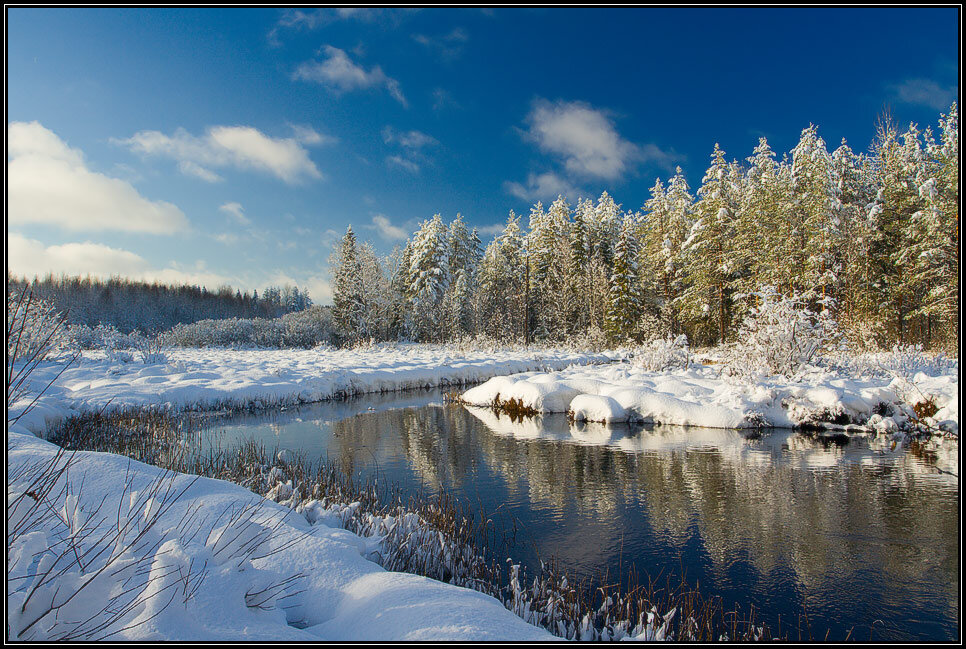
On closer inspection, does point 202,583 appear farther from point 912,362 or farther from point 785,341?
point 912,362

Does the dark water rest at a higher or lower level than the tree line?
lower

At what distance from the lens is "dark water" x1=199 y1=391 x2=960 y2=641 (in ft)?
14.4

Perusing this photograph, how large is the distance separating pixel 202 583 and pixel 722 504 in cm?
634

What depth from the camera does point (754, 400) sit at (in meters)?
11.8

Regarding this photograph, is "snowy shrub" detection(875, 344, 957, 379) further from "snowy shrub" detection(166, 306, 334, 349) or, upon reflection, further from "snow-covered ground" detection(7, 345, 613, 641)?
"snowy shrub" detection(166, 306, 334, 349)

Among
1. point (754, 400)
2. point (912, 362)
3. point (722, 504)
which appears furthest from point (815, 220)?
point (722, 504)

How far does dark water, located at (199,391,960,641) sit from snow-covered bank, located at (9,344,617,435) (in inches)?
109

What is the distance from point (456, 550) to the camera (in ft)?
15.9

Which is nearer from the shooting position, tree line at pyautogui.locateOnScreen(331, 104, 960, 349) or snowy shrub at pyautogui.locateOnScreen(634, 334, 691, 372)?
snowy shrub at pyautogui.locateOnScreen(634, 334, 691, 372)

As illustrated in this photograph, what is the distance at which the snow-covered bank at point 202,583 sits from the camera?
6.76 ft

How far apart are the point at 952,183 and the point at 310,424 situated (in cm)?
2786

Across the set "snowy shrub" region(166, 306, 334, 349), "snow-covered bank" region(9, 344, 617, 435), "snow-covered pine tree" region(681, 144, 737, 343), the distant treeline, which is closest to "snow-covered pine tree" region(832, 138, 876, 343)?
"snow-covered pine tree" region(681, 144, 737, 343)

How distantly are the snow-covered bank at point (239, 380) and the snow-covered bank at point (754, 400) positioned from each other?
5.96 m

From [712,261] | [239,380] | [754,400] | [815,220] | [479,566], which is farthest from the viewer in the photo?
[712,261]
